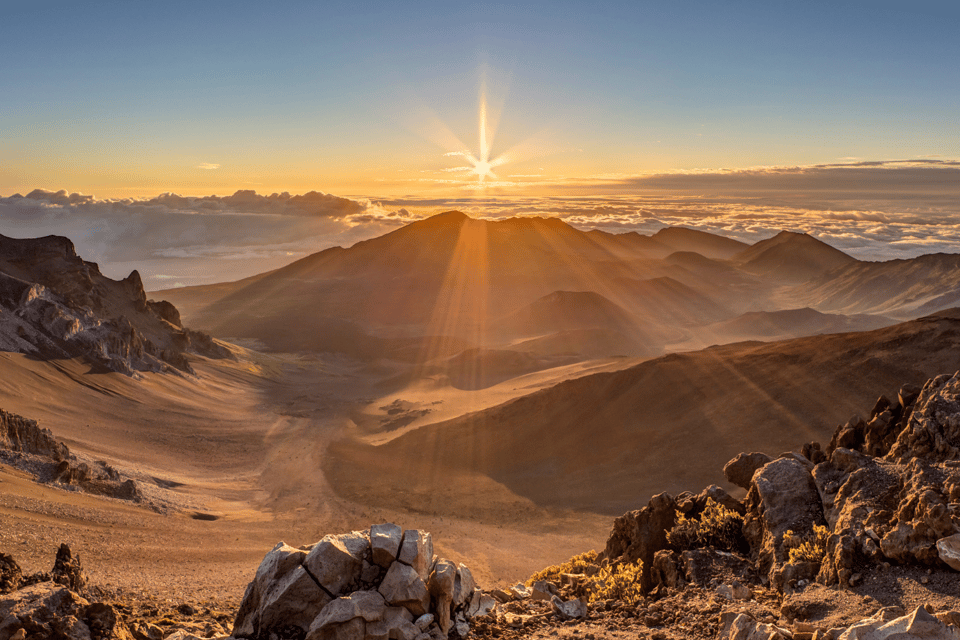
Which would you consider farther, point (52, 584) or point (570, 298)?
point (570, 298)

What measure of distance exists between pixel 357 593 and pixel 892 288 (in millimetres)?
177166

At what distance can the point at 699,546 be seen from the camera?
11.5 m

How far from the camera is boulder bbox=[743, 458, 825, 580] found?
10.2 m

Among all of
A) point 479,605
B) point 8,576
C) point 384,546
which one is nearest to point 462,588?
point 479,605

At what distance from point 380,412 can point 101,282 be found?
33.6m

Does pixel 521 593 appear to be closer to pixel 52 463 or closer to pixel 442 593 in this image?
pixel 442 593

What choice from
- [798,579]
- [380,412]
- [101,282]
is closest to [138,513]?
[798,579]

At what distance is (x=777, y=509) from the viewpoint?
1082 cm

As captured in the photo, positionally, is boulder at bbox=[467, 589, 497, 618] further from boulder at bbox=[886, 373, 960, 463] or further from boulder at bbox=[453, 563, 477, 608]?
boulder at bbox=[886, 373, 960, 463]

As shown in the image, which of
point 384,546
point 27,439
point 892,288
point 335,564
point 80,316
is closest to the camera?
point 335,564

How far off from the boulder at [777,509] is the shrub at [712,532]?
0.84 ft

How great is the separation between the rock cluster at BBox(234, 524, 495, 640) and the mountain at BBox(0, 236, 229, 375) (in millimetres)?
44641

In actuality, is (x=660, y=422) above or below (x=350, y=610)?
below

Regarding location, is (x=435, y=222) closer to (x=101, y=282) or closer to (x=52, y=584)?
(x=101, y=282)
